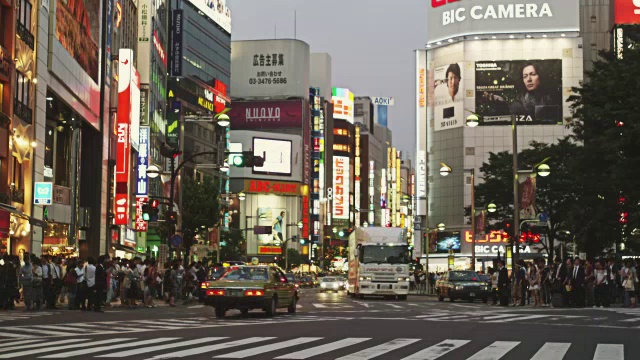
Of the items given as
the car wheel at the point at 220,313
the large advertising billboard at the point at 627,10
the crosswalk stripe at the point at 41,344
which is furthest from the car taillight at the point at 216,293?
the large advertising billboard at the point at 627,10

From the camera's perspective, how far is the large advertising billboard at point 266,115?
176m

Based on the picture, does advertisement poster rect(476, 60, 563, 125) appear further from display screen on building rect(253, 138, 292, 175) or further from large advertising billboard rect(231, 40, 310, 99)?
large advertising billboard rect(231, 40, 310, 99)

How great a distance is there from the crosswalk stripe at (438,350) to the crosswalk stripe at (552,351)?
132 cm

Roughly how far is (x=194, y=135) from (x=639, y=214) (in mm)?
92140

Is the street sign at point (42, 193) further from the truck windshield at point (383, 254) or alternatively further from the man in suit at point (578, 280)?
the man in suit at point (578, 280)

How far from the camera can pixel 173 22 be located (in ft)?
316

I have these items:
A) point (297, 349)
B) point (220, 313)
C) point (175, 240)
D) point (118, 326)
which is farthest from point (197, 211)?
point (297, 349)

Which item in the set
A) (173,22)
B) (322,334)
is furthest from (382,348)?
(173,22)

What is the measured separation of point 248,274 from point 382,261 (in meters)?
20.2

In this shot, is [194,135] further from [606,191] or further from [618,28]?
[606,191]

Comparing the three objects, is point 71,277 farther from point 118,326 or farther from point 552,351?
point 552,351

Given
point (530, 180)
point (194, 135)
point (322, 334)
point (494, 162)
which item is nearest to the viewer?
point (322, 334)

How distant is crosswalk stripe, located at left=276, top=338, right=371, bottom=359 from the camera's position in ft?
48.5

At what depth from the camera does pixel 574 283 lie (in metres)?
36.2
